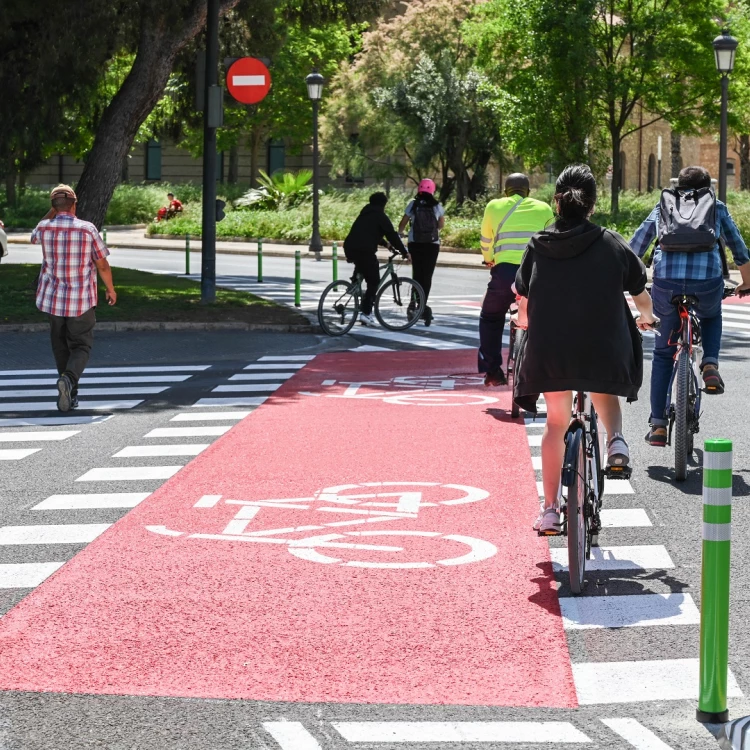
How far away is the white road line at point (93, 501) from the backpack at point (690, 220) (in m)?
3.49

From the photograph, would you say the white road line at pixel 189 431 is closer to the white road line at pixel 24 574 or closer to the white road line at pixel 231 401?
the white road line at pixel 231 401

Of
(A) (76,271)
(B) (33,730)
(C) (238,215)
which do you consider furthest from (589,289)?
(C) (238,215)

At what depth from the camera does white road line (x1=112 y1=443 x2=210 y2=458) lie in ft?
33.3

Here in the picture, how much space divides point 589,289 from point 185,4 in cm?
1662

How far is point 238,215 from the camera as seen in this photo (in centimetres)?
4744

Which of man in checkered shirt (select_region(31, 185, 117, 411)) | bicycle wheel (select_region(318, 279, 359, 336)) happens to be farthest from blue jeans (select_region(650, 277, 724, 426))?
bicycle wheel (select_region(318, 279, 359, 336))

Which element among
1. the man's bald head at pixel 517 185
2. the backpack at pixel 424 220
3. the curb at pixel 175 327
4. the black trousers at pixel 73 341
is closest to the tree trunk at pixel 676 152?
the backpack at pixel 424 220

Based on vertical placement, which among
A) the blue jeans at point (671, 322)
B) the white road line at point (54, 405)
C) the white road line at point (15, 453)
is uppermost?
the blue jeans at point (671, 322)

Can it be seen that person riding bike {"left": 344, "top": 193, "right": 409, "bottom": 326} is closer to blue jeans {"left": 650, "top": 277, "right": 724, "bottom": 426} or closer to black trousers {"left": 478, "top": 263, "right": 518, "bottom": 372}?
black trousers {"left": 478, "top": 263, "right": 518, "bottom": 372}

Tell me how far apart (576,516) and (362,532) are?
1679mm

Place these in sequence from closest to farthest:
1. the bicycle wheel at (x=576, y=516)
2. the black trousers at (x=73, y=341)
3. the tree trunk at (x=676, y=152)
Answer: the bicycle wheel at (x=576, y=516) → the black trousers at (x=73, y=341) → the tree trunk at (x=676, y=152)

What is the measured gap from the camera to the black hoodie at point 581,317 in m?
6.48

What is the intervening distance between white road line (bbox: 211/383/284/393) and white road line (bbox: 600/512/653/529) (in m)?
6.03

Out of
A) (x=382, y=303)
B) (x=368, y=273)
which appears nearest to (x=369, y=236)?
(x=368, y=273)
